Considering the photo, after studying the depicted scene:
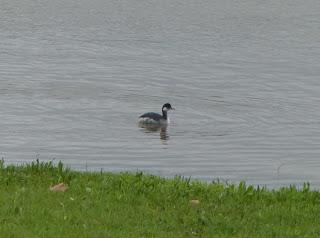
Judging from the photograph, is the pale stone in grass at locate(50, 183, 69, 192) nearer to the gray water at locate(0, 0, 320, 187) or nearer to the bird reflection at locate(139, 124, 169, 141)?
the gray water at locate(0, 0, 320, 187)

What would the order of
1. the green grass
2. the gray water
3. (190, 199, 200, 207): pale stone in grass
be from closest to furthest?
the green grass
(190, 199, 200, 207): pale stone in grass
the gray water

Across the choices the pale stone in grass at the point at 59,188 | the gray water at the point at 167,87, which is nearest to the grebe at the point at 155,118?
the gray water at the point at 167,87

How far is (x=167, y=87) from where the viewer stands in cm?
3222

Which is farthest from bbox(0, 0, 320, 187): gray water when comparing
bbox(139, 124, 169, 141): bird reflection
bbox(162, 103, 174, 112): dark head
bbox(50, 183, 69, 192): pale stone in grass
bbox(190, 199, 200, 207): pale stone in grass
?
bbox(50, 183, 69, 192): pale stone in grass

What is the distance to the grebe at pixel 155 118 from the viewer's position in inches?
1083

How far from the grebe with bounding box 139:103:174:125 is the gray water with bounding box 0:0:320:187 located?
0.29 metres

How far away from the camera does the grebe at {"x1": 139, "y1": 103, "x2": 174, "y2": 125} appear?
27500 millimetres

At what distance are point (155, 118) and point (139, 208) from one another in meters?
16.4

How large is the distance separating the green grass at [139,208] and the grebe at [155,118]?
1451 cm

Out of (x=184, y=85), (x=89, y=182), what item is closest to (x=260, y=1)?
(x=184, y=85)

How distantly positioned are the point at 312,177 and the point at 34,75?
1486cm

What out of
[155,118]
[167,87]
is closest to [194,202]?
[155,118]

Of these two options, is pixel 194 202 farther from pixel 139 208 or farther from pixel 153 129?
pixel 153 129

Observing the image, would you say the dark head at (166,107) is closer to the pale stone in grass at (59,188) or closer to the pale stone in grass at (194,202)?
the pale stone in grass at (59,188)
